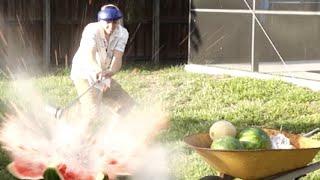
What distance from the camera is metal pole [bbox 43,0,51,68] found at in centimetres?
1516

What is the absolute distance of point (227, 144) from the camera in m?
5.14

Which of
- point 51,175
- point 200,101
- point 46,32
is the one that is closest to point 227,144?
point 51,175

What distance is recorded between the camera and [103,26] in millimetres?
7562

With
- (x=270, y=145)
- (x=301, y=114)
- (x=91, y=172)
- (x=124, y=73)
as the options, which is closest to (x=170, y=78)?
(x=124, y=73)

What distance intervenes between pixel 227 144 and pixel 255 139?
0.27 meters

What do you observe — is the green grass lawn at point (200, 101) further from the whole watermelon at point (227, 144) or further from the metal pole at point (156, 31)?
the metal pole at point (156, 31)

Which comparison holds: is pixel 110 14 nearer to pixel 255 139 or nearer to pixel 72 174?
pixel 255 139

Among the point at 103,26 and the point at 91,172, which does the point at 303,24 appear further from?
the point at 91,172

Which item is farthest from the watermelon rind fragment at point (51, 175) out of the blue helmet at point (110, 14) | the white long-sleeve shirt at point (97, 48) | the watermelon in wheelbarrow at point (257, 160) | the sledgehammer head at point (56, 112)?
the sledgehammer head at point (56, 112)

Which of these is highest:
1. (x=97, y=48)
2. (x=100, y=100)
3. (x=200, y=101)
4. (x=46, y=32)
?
(x=97, y=48)

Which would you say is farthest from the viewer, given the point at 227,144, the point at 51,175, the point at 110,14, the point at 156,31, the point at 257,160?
the point at 156,31

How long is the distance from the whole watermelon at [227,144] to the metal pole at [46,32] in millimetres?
10276

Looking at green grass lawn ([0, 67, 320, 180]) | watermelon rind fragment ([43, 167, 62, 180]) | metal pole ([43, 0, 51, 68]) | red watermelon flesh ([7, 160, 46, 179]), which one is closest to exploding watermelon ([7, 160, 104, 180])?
red watermelon flesh ([7, 160, 46, 179])

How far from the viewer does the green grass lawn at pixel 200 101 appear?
27.2 feet
